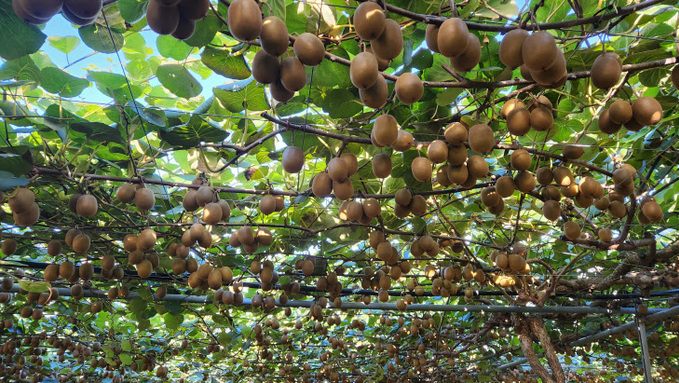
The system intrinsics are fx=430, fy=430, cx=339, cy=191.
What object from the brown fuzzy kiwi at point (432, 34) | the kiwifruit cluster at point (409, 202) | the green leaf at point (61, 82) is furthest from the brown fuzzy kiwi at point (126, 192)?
the brown fuzzy kiwi at point (432, 34)

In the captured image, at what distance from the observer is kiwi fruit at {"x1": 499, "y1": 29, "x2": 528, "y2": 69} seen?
3.49ft

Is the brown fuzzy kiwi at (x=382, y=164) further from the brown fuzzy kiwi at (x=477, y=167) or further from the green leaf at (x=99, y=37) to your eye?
the green leaf at (x=99, y=37)

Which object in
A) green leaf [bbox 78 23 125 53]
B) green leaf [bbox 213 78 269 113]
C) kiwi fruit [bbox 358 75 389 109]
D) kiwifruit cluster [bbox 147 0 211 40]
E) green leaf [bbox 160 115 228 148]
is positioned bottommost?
kiwi fruit [bbox 358 75 389 109]

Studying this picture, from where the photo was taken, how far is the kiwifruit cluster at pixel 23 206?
1624 mm

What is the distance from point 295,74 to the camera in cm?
104

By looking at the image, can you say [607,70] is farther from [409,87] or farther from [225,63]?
[225,63]

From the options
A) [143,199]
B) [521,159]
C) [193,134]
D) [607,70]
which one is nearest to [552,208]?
[521,159]

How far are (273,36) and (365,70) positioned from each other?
23cm

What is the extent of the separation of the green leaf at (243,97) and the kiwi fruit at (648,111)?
1.18 metres

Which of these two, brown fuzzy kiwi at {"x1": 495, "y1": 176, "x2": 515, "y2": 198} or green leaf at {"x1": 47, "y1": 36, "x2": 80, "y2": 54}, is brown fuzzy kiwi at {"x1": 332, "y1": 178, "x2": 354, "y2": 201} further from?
green leaf at {"x1": 47, "y1": 36, "x2": 80, "y2": 54}

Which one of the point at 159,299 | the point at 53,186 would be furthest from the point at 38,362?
the point at 53,186

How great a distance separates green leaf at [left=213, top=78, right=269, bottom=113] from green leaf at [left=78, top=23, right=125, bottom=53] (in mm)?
356

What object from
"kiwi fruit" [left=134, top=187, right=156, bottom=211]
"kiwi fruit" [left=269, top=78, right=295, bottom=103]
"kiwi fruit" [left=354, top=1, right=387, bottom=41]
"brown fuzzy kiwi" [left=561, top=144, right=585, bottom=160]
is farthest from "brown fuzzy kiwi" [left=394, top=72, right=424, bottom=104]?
"kiwi fruit" [left=134, top=187, right=156, bottom=211]

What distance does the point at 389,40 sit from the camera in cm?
105
